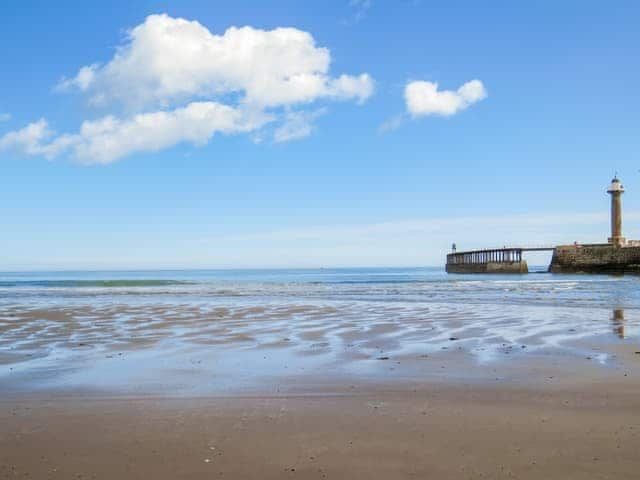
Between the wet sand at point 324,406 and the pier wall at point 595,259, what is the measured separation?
218 feet

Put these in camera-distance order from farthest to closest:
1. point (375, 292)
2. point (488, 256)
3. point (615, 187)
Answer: point (488, 256), point (615, 187), point (375, 292)

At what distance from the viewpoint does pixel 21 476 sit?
Answer: 3.64 m

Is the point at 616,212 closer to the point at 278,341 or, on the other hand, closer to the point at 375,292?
the point at 375,292

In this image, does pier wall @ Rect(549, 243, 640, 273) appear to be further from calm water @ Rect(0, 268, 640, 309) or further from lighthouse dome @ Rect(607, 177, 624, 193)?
calm water @ Rect(0, 268, 640, 309)

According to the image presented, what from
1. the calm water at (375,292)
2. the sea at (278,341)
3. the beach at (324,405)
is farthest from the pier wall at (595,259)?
the beach at (324,405)

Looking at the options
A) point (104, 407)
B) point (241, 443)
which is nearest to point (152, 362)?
point (104, 407)

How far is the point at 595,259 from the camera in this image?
7231 centimetres

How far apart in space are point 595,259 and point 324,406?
76001 millimetres

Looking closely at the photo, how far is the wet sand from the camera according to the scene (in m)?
3.83

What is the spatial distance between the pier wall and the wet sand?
66360mm

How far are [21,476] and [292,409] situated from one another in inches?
90.6

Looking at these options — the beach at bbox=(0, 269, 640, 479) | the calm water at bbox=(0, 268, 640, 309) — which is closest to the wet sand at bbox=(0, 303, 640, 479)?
the beach at bbox=(0, 269, 640, 479)

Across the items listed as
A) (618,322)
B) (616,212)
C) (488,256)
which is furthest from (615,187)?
(618,322)

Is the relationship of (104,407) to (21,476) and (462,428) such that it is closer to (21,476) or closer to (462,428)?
(21,476)
